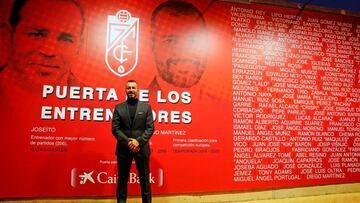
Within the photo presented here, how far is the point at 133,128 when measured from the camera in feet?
8.90

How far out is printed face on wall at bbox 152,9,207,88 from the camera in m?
3.53

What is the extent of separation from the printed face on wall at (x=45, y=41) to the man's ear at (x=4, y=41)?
0.14ft

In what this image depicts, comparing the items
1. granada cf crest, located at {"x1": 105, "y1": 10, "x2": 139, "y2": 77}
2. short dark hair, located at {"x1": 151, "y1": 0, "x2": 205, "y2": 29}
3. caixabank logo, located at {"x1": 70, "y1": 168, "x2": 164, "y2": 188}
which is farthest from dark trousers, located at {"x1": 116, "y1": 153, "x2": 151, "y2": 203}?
short dark hair, located at {"x1": 151, "y1": 0, "x2": 205, "y2": 29}

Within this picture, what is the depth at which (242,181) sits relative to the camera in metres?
3.58

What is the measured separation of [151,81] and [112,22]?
31.8 inches

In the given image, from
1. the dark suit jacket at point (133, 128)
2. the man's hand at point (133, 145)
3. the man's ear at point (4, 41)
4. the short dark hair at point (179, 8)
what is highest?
the short dark hair at point (179, 8)

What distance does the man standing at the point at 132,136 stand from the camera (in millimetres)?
2684

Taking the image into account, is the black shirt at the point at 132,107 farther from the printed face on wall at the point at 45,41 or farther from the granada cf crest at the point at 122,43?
the printed face on wall at the point at 45,41

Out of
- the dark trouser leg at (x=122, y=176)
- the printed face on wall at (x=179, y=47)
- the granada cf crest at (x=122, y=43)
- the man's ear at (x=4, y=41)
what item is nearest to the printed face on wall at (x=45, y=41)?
the man's ear at (x=4, y=41)

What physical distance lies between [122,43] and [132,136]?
4.11ft

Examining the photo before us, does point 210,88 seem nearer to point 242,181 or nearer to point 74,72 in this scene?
point 242,181

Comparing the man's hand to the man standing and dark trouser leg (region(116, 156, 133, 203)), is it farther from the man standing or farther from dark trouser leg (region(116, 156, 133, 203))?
dark trouser leg (region(116, 156, 133, 203))

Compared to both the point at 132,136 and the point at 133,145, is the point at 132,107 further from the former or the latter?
the point at 133,145

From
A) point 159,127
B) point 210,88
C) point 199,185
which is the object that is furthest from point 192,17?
point 199,185
